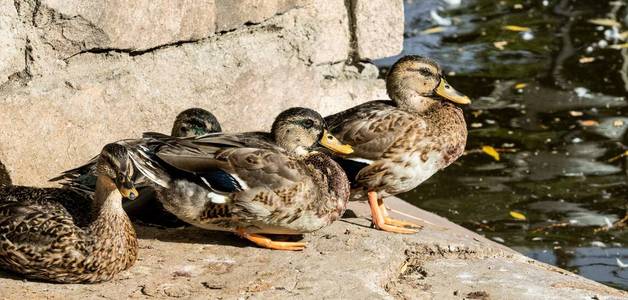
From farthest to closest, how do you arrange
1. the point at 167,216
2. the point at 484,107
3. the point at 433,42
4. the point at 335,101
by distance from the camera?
the point at 433,42 < the point at 484,107 < the point at 335,101 < the point at 167,216

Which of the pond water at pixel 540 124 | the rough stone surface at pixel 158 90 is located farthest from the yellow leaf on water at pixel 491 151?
the rough stone surface at pixel 158 90

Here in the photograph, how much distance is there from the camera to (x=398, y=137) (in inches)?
254

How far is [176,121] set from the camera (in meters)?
6.27

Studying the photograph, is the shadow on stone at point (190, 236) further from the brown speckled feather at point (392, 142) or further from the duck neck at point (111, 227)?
the brown speckled feather at point (392, 142)

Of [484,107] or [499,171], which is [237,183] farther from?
[484,107]

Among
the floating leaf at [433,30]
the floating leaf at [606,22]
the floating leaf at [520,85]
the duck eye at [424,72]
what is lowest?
the floating leaf at [520,85]

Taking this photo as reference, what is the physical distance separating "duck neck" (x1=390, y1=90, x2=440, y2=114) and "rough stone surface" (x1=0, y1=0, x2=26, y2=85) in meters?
1.98

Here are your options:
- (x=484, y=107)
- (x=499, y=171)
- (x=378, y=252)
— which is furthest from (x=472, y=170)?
(x=378, y=252)

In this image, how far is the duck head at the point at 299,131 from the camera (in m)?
6.03

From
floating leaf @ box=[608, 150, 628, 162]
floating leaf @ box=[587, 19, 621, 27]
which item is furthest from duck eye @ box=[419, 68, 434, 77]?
floating leaf @ box=[587, 19, 621, 27]

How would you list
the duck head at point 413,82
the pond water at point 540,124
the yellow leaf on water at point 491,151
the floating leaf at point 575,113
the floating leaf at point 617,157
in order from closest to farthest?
the duck head at point 413,82, the pond water at point 540,124, the floating leaf at point 617,157, the yellow leaf on water at point 491,151, the floating leaf at point 575,113

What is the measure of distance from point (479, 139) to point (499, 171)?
449mm

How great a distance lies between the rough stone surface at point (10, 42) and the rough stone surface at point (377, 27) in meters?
2.00

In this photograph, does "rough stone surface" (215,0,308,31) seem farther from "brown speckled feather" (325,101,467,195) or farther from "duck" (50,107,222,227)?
"brown speckled feather" (325,101,467,195)
